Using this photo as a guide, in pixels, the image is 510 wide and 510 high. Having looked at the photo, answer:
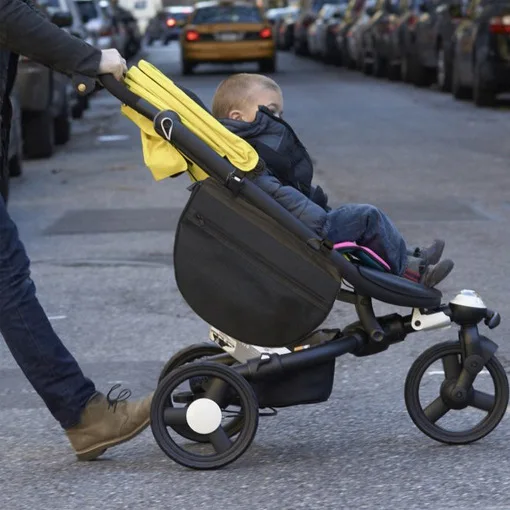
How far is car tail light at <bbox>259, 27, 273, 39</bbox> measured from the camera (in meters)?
35.3

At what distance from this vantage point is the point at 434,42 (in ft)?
84.2

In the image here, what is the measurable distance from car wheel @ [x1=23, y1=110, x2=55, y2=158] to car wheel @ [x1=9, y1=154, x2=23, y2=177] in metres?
1.70

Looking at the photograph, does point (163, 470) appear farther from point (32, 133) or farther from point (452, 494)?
point (32, 133)

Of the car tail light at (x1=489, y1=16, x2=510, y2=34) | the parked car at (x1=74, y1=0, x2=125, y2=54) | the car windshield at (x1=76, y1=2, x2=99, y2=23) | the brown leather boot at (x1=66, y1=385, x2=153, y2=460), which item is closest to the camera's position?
the brown leather boot at (x1=66, y1=385, x2=153, y2=460)

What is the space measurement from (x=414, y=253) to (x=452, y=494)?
0.95 meters

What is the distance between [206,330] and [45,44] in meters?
2.77

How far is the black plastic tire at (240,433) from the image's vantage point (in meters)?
4.93

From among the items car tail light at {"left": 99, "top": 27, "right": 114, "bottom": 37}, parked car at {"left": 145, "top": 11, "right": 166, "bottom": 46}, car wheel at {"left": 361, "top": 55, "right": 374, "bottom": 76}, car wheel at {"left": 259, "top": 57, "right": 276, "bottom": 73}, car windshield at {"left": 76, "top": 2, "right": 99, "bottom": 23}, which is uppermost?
car windshield at {"left": 76, "top": 2, "right": 99, "bottom": 23}

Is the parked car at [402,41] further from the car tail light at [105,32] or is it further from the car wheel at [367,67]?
the car tail light at [105,32]

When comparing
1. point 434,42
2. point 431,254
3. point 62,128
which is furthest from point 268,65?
point 431,254

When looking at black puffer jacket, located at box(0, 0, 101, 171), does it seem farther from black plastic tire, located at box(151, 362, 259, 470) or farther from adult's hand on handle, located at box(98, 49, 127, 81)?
black plastic tire, located at box(151, 362, 259, 470)

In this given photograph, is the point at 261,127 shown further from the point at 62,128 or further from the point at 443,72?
the point at 443,72

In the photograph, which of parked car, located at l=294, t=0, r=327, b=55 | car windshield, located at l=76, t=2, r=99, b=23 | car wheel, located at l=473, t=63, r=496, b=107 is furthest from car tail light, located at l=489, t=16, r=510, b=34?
parked car, located at l=294, t=0, r=327, b=55

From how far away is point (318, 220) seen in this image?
192 inches
